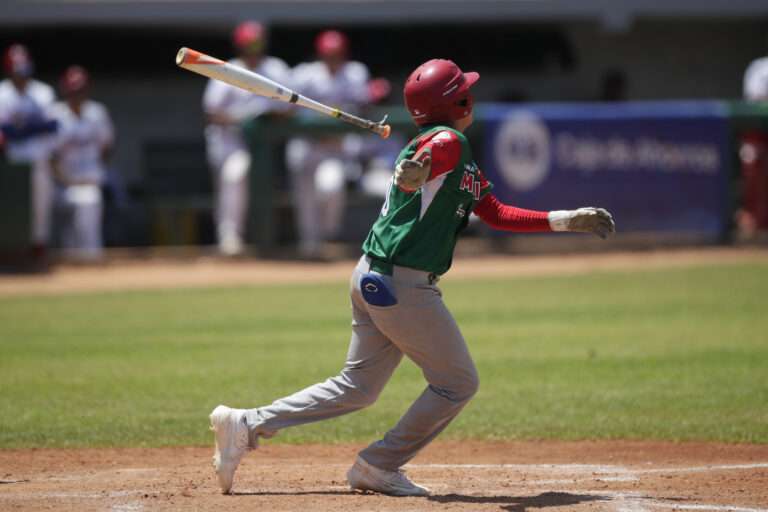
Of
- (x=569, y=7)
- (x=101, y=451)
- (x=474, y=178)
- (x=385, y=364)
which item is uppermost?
(x=569, y=7)

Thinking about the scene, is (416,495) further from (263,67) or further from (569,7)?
(569,7)

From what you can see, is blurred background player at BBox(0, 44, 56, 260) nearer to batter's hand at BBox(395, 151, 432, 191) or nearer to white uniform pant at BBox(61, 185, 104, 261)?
white uniform pant at BBox(61, 185, 104, 261)

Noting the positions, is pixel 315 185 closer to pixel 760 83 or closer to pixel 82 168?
pixel 82 168

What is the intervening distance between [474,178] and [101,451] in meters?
2.55

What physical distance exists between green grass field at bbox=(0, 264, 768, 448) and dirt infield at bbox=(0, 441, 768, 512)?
314 millimetres

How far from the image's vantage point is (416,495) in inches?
210

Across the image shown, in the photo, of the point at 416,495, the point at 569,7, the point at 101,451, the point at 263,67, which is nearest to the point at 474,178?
the point at 416,495

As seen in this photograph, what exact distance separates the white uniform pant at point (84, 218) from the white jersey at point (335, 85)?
2600mm

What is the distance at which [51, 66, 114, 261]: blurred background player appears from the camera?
14.4 meters

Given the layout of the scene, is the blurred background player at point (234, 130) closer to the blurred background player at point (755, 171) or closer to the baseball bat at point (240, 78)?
the blurred background player at point (755, 171)

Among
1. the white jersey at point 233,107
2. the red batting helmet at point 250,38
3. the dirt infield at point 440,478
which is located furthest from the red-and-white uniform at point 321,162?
the dirt infield at point 440,478

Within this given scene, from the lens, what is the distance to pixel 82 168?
14.7m

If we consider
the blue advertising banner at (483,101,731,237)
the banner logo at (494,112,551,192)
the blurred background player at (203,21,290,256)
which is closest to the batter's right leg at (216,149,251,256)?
the blurred background player at (203,21,290,256)

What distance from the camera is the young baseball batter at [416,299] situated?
5.11 meters
